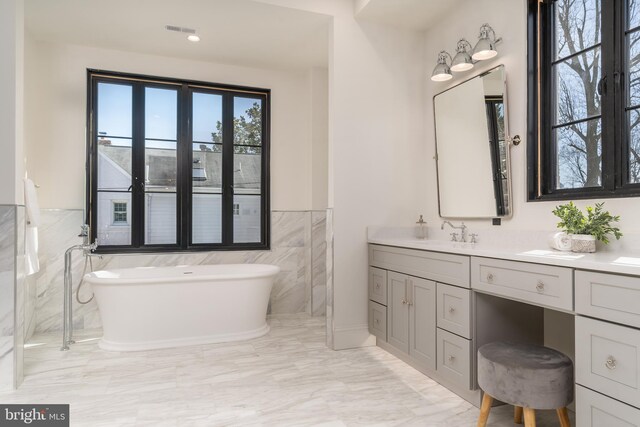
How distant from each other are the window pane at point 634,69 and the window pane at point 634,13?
0.05 meters

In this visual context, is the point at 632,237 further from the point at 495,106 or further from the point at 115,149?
the point at 115,149

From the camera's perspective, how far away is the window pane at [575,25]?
2182 mm

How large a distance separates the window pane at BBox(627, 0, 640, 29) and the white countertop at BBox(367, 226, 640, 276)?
111 centimetres

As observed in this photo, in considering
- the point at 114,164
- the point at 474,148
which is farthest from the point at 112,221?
the point at 474,148

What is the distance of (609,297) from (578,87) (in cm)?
139

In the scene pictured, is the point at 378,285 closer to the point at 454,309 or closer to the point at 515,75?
the point at 454,309

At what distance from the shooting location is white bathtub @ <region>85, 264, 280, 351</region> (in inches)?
123

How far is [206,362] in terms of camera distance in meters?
2.89

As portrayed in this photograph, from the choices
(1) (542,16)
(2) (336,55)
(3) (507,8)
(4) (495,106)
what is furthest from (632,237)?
(2) (336,55)

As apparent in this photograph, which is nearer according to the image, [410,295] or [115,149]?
[410,295]

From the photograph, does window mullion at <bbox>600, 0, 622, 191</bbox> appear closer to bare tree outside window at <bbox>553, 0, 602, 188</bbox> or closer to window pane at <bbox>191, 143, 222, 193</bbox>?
bare tree outside window at <bbox>553, 0, 602, 188</bbox>

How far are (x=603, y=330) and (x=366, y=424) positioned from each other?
120cm

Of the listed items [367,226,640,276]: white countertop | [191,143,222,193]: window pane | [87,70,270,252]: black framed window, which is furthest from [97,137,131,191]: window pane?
[367,226,640,276]: white countertop

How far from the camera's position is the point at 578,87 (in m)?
2.26
